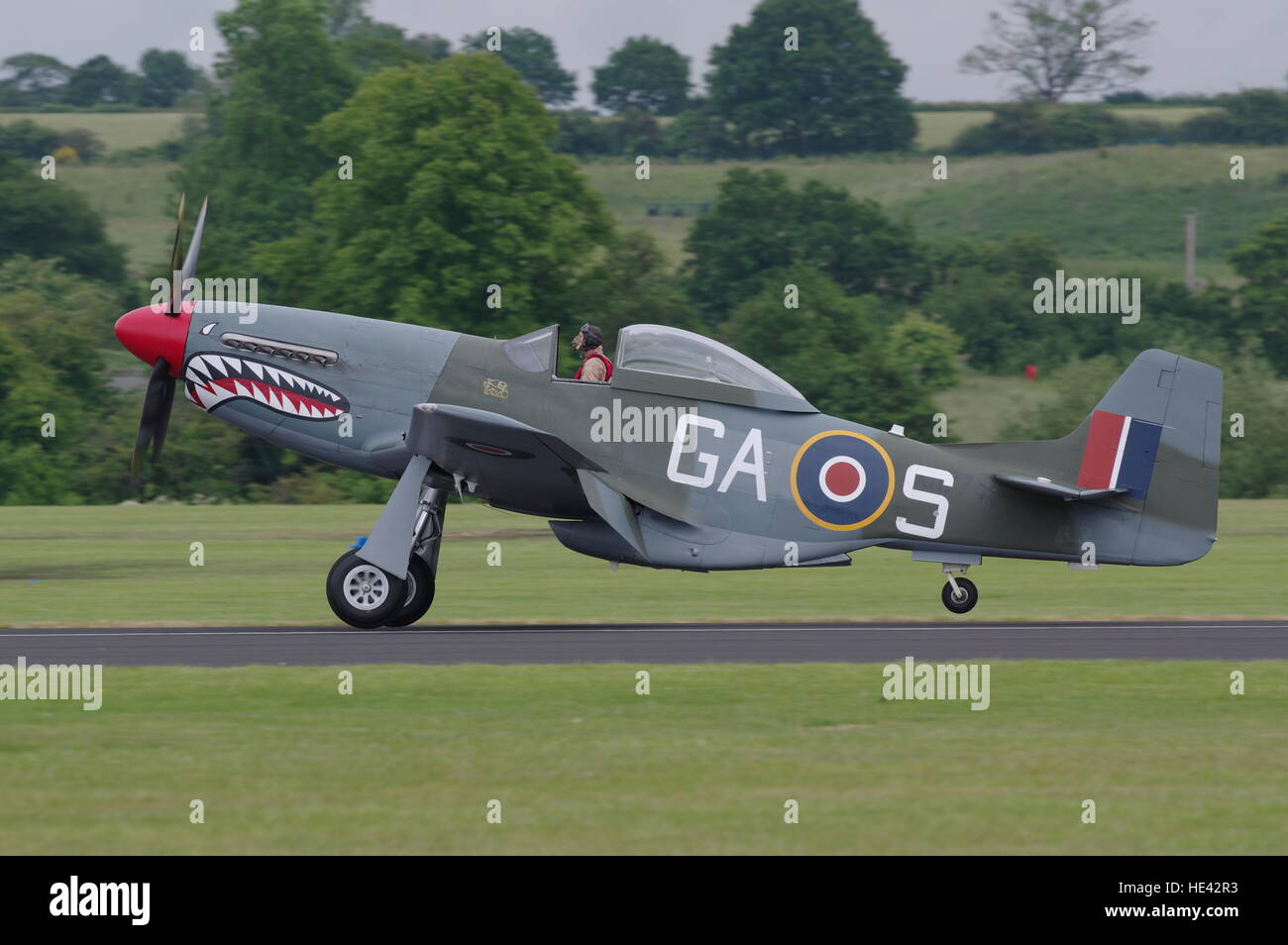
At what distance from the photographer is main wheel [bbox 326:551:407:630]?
15.0 metres

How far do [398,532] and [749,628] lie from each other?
136 inches

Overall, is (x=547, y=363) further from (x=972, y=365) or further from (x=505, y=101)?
(x=972, y=365)

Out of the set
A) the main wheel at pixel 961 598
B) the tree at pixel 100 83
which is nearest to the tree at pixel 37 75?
the tree at pixel 100 83

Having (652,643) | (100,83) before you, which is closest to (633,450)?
(652,643)

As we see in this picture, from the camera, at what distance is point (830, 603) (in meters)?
18.0

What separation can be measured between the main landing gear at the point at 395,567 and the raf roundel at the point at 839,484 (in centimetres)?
332

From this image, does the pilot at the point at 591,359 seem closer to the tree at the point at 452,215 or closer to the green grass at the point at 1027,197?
the tree at the point at 452,215

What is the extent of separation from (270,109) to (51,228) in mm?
10453

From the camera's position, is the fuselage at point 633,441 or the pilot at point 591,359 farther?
the pilot at point 591,359

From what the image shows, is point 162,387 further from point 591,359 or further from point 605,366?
point 605,366

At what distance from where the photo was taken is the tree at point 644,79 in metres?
135

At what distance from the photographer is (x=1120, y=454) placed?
52.0 feet

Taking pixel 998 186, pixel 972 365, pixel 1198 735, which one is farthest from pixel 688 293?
pixel 1198 735

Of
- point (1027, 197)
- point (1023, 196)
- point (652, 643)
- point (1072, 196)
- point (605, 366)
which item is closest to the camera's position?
point (652, 643)
